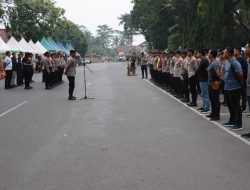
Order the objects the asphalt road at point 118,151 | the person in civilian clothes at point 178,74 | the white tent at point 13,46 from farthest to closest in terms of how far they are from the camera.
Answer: the white tent at point 13,46 < the person in civilian clothes at point 178,74 < the asphalt road at point 118,151

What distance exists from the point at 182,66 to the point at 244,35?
517 inches

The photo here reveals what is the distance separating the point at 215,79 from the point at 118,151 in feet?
19.0

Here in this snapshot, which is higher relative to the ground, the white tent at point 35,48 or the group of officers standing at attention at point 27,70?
the white tent at point 35,48

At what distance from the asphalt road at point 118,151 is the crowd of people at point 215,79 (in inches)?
25.3

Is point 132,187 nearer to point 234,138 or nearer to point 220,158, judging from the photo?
point 220,158

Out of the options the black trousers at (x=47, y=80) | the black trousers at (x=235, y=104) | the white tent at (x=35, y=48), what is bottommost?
the black trousers at (x=47, y=80)

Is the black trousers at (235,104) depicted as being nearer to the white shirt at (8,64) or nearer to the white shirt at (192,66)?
the white shirt at (192,66)

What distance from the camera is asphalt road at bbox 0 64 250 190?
8.02 metres

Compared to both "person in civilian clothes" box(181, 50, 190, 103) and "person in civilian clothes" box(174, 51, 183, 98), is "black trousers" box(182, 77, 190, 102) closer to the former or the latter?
"person in civilian clothes" box(181, 50, 190, 103)

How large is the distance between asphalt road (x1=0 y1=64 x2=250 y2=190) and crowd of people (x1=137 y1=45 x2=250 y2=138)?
64 centimetres

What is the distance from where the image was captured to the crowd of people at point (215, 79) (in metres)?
13.4

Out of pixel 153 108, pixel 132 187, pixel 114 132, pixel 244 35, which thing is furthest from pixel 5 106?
pixel 244 35

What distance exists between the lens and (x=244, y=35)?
32.4m

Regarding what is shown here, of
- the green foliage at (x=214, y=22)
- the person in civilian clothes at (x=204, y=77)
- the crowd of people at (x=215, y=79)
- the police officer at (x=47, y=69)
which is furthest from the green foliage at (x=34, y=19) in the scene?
the person in civilian clothes at (x=204, y=77)
